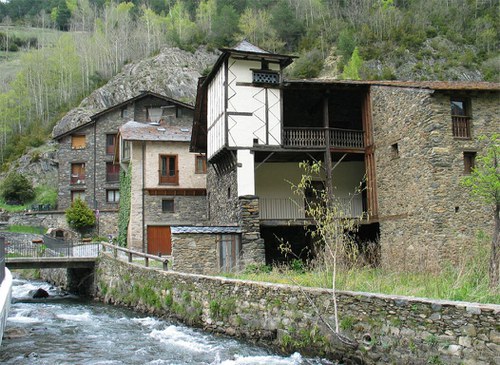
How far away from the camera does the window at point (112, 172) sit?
137 feet

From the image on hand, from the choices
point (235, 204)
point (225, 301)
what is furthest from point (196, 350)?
point (235, 204)

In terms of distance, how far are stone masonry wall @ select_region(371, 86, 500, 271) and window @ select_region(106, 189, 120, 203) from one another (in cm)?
2723

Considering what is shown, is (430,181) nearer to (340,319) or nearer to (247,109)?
(247,109)

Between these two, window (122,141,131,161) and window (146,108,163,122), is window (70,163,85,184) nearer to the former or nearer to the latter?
window (146,108,163,122)

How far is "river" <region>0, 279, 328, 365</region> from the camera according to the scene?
1102 cm

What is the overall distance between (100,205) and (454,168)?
30305 millimetres

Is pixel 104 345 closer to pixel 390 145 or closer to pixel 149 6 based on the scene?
pixel 390 145

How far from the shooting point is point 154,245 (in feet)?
92.5

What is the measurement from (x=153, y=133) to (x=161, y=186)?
3113 millimetres

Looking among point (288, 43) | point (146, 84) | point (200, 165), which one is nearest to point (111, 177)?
point (200, 165)

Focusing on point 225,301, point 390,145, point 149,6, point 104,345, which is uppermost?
point 149,6

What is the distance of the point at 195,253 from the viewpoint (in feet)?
60.3

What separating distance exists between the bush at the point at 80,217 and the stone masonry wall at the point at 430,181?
23.9 m

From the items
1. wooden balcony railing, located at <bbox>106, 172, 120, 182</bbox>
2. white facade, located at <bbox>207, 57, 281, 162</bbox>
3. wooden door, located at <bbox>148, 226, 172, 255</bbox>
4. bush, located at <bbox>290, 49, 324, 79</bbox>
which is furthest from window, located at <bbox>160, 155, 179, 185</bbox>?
bush, located at <bbox>290, 49, 324, 79</bbox>
